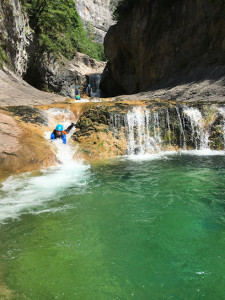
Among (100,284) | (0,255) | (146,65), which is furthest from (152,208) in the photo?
(146,65)

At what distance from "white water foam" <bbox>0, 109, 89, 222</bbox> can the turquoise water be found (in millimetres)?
76

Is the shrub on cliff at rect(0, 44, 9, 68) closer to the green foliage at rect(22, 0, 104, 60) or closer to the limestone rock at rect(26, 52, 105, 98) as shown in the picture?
the limestone rock at rect(26, 52, 105, 98)

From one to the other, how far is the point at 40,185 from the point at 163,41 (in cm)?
1735

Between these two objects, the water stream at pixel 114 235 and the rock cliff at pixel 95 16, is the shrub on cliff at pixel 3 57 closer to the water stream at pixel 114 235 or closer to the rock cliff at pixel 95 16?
the water stream at pixel 114 235

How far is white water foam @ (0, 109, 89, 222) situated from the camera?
3.89 metres

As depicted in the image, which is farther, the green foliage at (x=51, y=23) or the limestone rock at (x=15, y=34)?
the green foliage at (x=51, y=23)

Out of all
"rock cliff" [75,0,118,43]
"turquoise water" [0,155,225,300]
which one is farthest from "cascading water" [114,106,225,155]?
"rock cliff" [75,0,118,43]

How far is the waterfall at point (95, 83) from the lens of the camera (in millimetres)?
27288

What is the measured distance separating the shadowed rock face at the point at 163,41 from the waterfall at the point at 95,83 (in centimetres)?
378

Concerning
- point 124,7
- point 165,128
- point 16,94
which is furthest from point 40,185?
point 124,7

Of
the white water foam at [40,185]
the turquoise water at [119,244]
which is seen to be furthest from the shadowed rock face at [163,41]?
the turquoise water at [119,244]

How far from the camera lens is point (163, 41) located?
61.4 ft

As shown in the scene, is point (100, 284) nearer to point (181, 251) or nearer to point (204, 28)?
point (181, 251)

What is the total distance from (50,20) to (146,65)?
966cm
